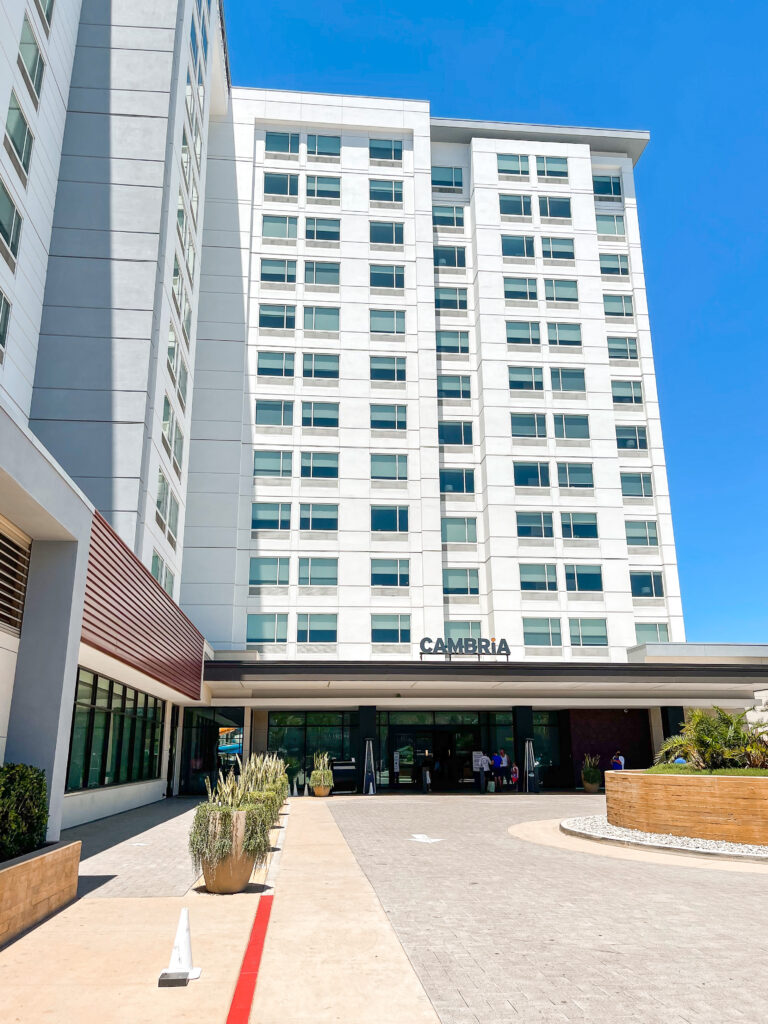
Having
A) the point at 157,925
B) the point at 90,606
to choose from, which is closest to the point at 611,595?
the point at 90,606

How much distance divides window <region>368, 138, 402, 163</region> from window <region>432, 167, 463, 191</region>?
2581 millimetres

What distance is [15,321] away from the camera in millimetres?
23625

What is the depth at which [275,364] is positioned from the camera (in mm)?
43312

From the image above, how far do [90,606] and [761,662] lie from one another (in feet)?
109

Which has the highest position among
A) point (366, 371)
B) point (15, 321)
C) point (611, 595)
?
point (366, 371)

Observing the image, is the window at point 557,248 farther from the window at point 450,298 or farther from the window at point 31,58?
the window at point 31,58

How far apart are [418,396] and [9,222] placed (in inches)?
959

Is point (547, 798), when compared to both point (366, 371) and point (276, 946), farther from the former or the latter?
point (276, 946)

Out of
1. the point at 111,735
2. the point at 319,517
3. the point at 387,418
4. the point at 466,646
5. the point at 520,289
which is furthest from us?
the point at 520,289

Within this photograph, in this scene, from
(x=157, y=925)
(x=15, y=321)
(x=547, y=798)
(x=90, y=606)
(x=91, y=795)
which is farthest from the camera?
(x=547, y=798)

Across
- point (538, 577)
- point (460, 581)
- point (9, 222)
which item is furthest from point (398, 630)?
point (9, 222)

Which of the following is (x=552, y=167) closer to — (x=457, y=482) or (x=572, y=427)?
Result: (x=572, y=427)

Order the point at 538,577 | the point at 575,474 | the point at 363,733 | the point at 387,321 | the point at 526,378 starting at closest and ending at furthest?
1. the point at 363,733
2. the point at 538,577
3. the point at 575,474
4. the point at 387,321
5. the point at 526,378

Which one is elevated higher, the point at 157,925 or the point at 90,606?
the point at 90,606
